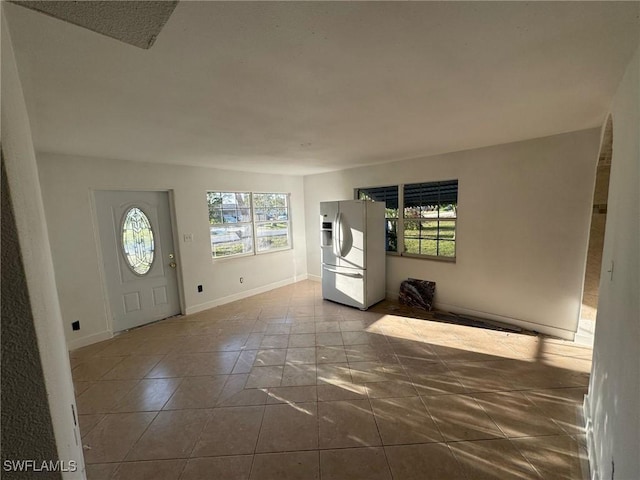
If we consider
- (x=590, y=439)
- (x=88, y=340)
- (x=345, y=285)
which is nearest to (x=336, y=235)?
(x=345, y=285)

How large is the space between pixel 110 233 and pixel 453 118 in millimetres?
4285

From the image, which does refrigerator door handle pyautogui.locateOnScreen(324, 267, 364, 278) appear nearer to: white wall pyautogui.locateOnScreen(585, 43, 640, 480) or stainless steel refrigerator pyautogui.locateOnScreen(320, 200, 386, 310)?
stainless steel refrigerator pyautogui.locateOnScreen(320, 200, 386, 310)

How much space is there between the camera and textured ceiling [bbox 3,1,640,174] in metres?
1.05

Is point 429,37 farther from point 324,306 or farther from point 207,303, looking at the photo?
point 207,303

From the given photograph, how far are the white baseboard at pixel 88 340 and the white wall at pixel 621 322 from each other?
15.4 feet

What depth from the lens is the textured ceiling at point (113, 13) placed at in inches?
31.2

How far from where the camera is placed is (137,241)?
12.4 feet

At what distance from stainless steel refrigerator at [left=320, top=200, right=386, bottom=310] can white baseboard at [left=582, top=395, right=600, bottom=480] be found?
2.54m

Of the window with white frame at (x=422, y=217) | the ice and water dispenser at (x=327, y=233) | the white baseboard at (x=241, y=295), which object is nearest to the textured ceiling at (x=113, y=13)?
the ice and water dispenser at (x=327, y=233)

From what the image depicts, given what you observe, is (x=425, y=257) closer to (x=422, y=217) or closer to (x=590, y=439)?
(x=422, y=217)

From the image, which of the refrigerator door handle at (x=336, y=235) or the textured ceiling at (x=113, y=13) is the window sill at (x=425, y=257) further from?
the textured ceiling at (x=113, y=13)

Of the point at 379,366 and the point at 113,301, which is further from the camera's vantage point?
the point at 113,301

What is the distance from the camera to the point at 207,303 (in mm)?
4441

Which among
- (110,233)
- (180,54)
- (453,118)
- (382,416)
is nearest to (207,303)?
(110,233)
